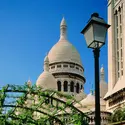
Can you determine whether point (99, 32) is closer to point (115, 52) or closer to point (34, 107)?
point (34, 107)

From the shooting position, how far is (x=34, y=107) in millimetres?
14625

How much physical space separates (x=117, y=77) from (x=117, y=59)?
2.23 m

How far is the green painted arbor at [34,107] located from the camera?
44.3ft

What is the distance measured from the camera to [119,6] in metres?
51.8

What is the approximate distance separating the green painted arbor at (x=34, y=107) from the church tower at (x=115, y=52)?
3317cm

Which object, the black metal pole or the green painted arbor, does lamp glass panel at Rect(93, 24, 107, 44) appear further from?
the green painted arbor

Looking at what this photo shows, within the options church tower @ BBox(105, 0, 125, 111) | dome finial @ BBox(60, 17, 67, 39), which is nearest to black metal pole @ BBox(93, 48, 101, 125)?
church tower @ BBox(105, 0, 125, 111)

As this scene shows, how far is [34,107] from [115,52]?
37952 millimetres

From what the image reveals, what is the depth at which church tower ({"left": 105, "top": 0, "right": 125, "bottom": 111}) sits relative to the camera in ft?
161

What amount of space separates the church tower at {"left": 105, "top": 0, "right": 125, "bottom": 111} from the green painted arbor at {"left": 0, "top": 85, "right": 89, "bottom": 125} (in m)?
33.2

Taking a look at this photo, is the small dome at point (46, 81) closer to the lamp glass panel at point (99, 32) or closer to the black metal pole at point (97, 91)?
the black metal pole at point (97, 91)

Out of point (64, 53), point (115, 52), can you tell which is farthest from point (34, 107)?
point (64, 53)

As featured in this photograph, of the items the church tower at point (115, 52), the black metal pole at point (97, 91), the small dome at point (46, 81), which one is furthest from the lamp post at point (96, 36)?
the small dome at point (46, 81)

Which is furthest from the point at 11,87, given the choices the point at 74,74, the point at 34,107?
Answer: the point at 74,74
